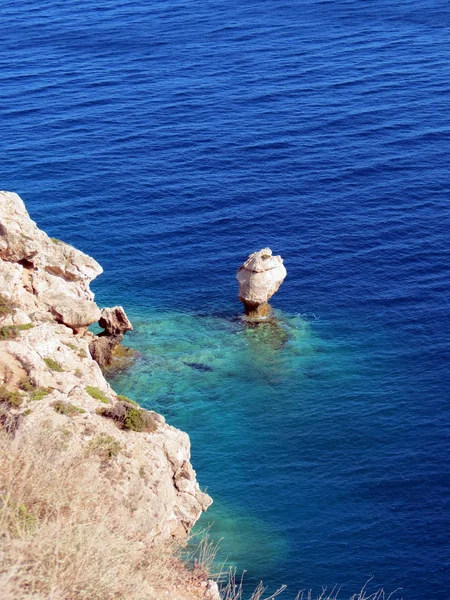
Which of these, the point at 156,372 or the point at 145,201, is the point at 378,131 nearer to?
the point at 145,201

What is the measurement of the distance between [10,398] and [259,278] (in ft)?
148

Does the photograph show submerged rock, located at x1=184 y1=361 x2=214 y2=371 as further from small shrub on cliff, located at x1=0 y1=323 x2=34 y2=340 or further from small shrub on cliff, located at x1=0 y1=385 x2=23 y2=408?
small shrub on cliff, located at x1=0 y1=385 x2=23 y2=408

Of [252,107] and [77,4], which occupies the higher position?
[77,4]

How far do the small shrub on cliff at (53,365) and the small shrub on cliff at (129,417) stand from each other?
4.42 meters

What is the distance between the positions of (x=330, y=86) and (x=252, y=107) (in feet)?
42.8

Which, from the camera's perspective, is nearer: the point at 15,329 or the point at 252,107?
the point at 15,329

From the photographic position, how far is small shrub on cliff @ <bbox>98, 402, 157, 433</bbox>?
4300 cm

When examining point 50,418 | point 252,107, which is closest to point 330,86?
point 252,107

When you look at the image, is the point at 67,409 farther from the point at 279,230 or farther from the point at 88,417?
the point at 279,230

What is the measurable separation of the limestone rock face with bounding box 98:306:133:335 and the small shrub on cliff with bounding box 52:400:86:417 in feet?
113

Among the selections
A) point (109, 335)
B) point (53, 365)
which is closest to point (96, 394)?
point (53, 365)

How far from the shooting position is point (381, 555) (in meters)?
55.6

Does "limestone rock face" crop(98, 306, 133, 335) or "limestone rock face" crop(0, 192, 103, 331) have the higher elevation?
"limestone rock face" crop(0, 192, 103, 331)

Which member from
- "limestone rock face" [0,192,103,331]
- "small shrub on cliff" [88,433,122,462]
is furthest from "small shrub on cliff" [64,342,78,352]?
"small shrub on cliff" [88,433,122,462]
